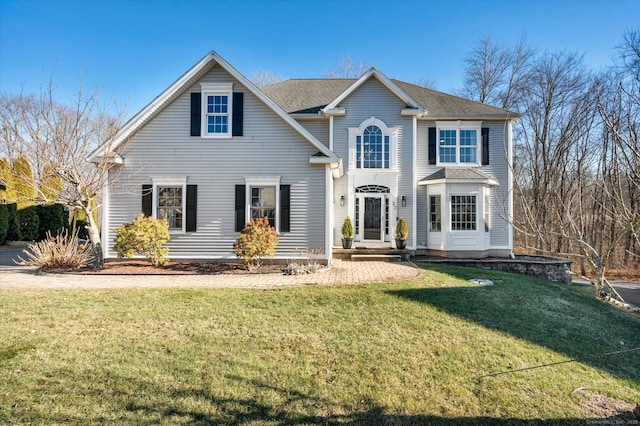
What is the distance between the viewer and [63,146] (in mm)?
10383

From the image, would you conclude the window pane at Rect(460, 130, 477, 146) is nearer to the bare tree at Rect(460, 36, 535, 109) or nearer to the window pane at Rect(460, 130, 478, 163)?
the window pane at Rect(460, 130, 478, 163)

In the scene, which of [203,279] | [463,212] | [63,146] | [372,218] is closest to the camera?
[203,279]

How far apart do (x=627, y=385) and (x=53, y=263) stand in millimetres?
14181

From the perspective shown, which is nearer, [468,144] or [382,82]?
[382,82]

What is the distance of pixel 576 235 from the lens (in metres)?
3.04

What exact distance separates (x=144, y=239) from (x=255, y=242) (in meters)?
3.47

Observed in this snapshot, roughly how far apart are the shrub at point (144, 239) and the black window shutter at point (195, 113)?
3.32m

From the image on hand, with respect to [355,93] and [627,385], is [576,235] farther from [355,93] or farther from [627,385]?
[355,93]

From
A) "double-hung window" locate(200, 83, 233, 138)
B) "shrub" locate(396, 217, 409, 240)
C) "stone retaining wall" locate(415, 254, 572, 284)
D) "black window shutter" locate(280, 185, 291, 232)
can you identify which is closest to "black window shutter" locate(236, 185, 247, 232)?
"black window shutter" locate(280, 185, 291, 232)

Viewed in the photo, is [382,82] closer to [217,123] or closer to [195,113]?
[217,123]

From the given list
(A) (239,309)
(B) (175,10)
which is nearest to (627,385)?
(A) (239,309)

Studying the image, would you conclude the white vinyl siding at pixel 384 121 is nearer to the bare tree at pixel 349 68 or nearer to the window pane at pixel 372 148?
the window pane at pixel 372 148

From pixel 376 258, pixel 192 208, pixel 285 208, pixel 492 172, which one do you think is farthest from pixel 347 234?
pixel 492 172

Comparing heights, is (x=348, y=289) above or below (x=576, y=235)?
below
